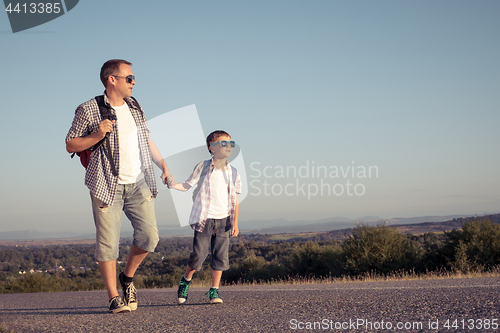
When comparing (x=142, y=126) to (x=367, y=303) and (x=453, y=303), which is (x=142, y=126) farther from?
(x=453, y=303)

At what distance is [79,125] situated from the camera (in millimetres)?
4301

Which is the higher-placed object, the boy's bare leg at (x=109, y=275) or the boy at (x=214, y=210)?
the boy at (x=214, y=210)

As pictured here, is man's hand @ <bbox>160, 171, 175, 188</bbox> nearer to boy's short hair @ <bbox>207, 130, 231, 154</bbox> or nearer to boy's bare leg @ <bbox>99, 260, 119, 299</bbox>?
boy's short hair @ <bbox>207, 130, 231, 154</bbox>

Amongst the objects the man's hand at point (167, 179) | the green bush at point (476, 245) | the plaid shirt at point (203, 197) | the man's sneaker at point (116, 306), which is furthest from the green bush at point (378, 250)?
the man's sneaker at point (116, 306)

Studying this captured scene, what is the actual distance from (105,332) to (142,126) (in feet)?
7.43

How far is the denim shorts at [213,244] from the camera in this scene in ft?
17.1

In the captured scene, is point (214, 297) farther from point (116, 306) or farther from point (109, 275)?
point (109, 275)

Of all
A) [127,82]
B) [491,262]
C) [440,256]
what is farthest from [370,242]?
[127,82]

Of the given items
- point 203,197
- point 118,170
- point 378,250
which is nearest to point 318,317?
point 203,197

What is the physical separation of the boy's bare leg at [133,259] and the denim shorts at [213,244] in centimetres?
75

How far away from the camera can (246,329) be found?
321cm

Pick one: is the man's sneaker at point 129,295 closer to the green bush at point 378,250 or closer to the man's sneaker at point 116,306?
the man's sneaker at point 116,306

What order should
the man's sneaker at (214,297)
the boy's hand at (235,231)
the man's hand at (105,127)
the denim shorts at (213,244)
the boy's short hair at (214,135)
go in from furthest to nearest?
the boy's short hair at (214,135), the boy's hand at (235,231), the denim shorts at (213,244), the man's sneaker at (214,297), the man's hand at (105,127)

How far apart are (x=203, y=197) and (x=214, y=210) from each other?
22cm
